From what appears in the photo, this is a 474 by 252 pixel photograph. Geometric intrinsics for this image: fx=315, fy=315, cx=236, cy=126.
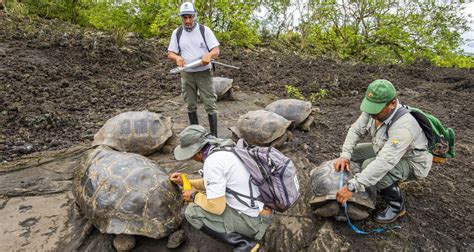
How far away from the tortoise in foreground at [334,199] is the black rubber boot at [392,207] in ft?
0.45

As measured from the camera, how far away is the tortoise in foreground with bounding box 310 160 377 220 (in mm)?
2973

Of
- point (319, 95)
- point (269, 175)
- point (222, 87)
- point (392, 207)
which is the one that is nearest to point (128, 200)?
point (269, 175)

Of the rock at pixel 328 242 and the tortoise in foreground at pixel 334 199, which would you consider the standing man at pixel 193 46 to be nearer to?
the tortoise in foreground at pixel 334 199

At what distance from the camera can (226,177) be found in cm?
238

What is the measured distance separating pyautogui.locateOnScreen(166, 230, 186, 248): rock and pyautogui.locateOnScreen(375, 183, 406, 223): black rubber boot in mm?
1895

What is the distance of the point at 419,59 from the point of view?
1084 centimetres

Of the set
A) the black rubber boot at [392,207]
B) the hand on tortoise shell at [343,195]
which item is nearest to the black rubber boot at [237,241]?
the hand on tortoise shell at [343,195]

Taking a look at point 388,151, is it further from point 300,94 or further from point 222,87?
point 300,94

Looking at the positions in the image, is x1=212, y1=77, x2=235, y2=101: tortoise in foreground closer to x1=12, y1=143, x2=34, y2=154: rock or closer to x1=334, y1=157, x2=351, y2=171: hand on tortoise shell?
x1=12, y1=143, x2=34, y2=154: rock

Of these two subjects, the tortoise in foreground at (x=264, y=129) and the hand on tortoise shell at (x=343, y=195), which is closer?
the hand on tortoise shell at (x=343, y=195)

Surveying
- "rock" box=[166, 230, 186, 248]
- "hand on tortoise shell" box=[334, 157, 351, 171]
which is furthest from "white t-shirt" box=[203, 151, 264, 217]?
"hand on tortoise shell" box=[334, 157, 351, 171]

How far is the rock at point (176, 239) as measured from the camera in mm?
2832

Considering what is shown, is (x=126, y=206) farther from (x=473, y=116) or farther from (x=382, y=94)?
(x=473, y=116)

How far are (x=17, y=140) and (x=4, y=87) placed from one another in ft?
5.90
